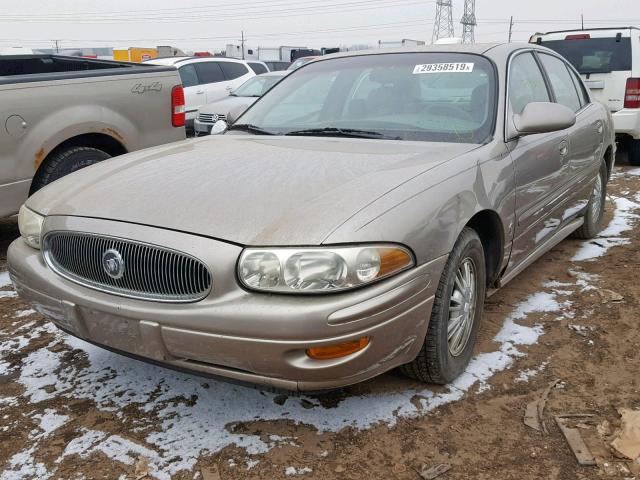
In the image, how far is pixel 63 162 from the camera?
448 cm

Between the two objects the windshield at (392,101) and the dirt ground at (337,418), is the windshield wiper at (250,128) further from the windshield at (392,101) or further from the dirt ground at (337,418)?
the dirt ground at (337,418)

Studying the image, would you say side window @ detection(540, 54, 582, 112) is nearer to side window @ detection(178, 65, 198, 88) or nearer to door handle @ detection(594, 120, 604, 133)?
door handle @ detection(594, 120, 604, 133)

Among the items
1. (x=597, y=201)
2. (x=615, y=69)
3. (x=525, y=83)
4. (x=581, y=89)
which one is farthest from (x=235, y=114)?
(x=615, y=69)

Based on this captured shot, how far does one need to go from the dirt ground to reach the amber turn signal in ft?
1.46

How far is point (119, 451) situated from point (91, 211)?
94 centimetres

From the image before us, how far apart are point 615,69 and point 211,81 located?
803cm

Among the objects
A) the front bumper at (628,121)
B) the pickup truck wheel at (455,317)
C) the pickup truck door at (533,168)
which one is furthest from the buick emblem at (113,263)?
the front bumper at (628,121)

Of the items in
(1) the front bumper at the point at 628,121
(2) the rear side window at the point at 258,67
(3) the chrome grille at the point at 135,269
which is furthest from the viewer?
(2) the rear side window at the point at 258,67

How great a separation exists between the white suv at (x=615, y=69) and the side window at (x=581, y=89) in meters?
3.14

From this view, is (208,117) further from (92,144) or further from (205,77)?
(92,144)

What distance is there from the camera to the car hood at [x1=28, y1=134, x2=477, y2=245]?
2.11 m

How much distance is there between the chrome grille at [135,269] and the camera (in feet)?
6.84

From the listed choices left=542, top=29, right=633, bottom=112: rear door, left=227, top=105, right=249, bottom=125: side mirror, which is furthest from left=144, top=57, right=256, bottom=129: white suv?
left=227, top=105, right=249, bottom=125: side mirror

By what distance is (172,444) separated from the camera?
90.0 inches
